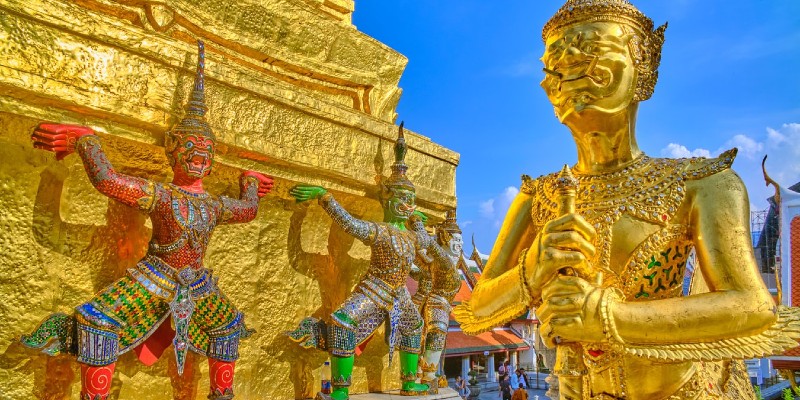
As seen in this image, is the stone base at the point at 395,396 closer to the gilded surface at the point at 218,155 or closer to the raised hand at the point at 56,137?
the gilded surface at the point at 218,155

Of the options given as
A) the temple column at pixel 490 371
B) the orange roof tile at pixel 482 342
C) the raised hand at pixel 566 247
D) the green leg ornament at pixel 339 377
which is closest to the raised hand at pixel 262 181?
the green leg ornament at pixel 339 377

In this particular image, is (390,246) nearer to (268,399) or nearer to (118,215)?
(268,399)

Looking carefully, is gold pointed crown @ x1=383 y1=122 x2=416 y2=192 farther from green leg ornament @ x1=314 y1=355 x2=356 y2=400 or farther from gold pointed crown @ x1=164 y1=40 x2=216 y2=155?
gold pointed crown @ x1=164 y1=40 x2=216 y2=155

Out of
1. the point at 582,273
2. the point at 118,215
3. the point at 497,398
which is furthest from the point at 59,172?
the point at 497,398

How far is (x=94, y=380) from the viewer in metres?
2.38

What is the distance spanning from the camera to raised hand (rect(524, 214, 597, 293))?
1.57 meters

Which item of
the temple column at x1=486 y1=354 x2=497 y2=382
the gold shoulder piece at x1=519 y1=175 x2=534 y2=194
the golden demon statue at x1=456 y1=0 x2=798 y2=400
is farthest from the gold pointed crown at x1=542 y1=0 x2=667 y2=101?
the temple column at x1=486 y1=354 x2=497 y2=382

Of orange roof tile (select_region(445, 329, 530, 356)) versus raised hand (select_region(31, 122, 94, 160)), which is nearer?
raised hand (select_region(31, 122, 94, 160))

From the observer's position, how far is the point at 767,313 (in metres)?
1.62

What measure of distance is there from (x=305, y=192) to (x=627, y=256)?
1.93 metres

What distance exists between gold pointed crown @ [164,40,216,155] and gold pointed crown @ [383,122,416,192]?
4.11 ft

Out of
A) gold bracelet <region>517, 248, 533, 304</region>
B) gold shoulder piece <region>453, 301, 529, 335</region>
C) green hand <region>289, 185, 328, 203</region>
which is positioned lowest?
gold shoulder piece <region>453, 301, 529, 335</region>

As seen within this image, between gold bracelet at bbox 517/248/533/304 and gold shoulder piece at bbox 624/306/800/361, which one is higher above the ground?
gold bracelet at bbox 517/248/533/304

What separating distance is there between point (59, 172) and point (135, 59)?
616 millimetres
